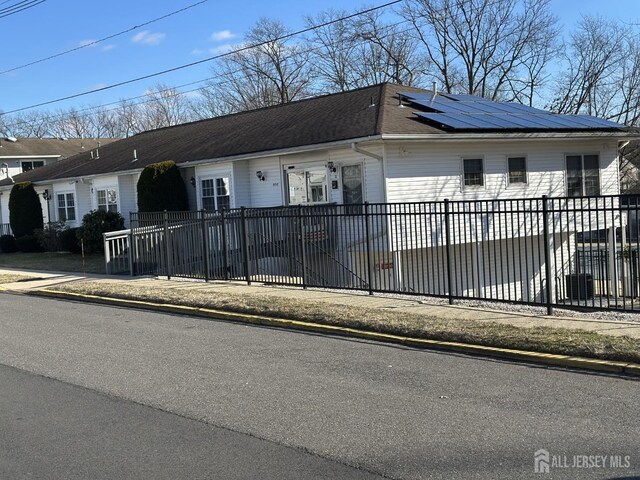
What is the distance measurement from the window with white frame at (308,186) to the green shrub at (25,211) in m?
15.2

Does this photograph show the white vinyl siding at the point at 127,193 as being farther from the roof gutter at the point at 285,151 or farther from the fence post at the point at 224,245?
the fence post at the point at 224,245

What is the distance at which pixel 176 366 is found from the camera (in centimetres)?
802

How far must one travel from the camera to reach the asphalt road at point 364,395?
494cm

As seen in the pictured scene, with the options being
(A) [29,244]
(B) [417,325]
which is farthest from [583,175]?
(A) [29,244]

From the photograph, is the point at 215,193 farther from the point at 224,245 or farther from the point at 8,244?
the point at 8,244

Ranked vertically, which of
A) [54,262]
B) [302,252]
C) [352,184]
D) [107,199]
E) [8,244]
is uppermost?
[107,199]

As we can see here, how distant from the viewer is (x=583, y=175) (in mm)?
22641

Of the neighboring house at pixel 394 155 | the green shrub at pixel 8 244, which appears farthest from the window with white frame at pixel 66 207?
the neighboring house at pixel 394 155

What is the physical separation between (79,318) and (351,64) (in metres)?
38.5

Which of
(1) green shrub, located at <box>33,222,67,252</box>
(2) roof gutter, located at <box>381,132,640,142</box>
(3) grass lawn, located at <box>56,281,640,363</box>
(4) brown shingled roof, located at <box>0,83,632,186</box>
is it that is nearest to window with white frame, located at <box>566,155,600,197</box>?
(2) roof gutter, located at <box>381,132,640,142</box>

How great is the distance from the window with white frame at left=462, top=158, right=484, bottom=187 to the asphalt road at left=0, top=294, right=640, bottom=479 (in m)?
11.5

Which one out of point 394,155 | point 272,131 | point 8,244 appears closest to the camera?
point 394,155

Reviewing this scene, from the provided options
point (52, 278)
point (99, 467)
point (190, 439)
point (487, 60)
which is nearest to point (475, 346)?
point (190, 439)

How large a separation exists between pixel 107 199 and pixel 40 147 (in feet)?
86.9
